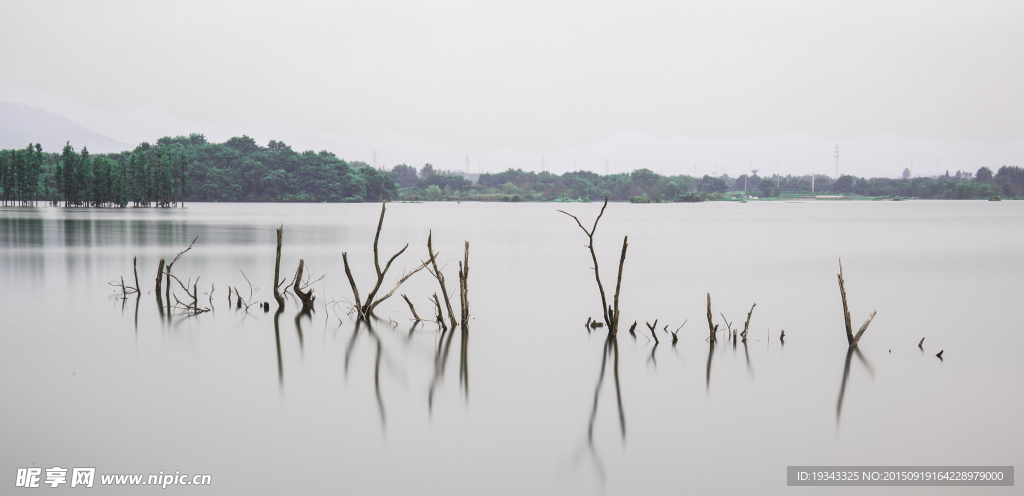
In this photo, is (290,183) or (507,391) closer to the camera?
(507,391)

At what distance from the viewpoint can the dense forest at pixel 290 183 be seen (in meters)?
86.8

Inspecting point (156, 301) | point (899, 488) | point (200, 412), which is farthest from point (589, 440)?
point (156, 301)

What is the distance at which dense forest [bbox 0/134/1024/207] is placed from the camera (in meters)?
86.8

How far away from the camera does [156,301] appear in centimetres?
1496

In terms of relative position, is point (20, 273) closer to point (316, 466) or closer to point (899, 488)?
point (316, 466)

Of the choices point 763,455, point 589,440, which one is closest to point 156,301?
point 589,440

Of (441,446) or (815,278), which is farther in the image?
(815,278)

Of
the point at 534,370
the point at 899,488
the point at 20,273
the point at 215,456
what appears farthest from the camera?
the point at 20,273

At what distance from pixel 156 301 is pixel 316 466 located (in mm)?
10115

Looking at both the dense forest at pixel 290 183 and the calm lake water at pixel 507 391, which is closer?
the calm lake water at pixel 507 391

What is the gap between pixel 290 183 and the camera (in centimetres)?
12669

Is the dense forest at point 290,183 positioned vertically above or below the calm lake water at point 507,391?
above

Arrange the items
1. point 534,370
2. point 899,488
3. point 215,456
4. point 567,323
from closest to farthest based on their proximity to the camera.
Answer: point 899,488, point 215,456, point 534,370, point 567,323

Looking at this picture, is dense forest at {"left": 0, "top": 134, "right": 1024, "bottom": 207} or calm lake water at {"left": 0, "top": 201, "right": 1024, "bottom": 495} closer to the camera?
calm lake water at {"left": 0, "top": 201, "right": 1024, "bottom": 495}
